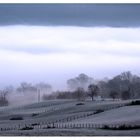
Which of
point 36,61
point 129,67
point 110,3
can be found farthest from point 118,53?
point 36,61

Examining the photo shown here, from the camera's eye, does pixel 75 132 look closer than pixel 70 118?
Yes

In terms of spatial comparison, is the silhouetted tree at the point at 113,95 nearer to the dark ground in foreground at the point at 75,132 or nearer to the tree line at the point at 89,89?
the tree line at the point at 89,89

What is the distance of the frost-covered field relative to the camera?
191 inches

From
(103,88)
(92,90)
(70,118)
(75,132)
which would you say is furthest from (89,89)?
(75,132)

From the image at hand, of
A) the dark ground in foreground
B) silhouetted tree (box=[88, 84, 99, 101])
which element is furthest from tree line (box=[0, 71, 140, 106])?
the dark ground in foreground

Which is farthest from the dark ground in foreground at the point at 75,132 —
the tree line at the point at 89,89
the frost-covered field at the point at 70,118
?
the tree line at the point at 89,89

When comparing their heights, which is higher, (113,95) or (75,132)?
(113,95)

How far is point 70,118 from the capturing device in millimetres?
4980

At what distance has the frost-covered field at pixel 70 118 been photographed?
4.85 metres

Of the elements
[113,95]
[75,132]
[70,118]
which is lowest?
[75,132]

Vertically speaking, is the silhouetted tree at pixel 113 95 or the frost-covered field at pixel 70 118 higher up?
the silhouetted tree at pixel 113 95

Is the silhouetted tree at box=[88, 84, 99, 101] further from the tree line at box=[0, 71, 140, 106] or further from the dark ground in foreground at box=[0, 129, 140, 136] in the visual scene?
the dark ground in foreground at box=[0, 129, 140, 136]

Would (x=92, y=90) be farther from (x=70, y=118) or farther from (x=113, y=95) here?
(x=70, y=118)

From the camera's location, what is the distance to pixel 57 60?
5.05m
